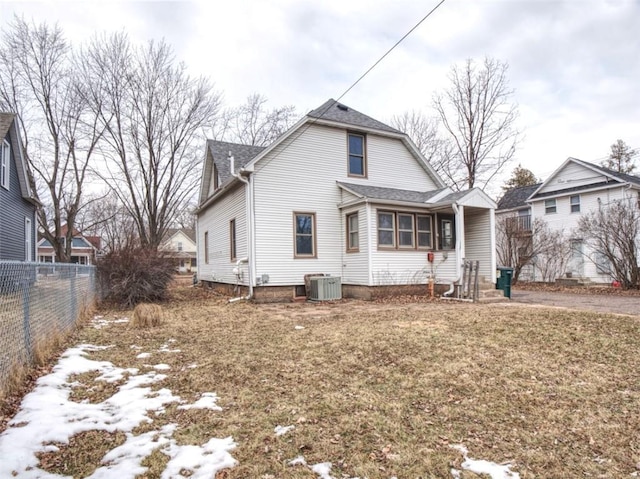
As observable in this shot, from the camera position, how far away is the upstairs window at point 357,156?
13.9 meters

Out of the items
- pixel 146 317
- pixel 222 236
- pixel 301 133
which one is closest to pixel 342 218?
pixel 301 133

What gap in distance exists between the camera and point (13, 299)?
13.1 ft

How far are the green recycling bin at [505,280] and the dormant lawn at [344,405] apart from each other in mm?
5899

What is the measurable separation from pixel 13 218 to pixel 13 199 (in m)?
0.72

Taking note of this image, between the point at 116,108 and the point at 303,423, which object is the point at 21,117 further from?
the point at 303,423

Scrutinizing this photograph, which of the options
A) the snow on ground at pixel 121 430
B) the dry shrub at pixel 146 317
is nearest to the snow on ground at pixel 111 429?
the snow on ground at pixel 121 430

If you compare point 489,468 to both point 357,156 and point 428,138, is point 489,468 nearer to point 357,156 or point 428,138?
point 357,156

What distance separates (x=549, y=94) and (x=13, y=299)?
17391mm

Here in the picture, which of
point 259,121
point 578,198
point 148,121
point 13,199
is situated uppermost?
point 259,121

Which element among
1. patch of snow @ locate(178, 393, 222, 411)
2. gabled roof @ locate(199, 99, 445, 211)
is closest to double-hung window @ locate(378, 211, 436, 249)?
gabled roof @ locate(199, 99, 445, 211)

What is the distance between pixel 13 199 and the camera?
1436 centimetres

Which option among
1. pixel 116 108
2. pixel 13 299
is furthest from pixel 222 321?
pixel 116 108

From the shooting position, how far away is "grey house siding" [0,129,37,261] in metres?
13.1

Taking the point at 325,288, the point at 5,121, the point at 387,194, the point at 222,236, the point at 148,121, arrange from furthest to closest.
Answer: the point at 148,121 → the point at 222,236 → the point at 5,121 → the point at 387,194 → the point at 325,288
